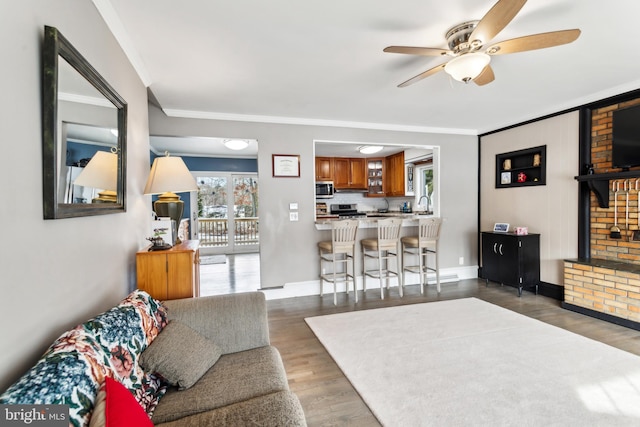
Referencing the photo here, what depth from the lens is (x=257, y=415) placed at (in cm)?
115

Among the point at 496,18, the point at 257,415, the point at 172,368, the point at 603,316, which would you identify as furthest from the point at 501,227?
the point at 172,368

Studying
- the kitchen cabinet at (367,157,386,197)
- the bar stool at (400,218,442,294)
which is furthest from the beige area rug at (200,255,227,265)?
the bar stool at (400,218,442,294)

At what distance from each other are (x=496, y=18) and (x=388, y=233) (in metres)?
2.88

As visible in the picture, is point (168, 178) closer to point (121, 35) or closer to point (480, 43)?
point (121, 35)

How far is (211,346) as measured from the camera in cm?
168

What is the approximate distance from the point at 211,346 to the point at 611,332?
3.63 m

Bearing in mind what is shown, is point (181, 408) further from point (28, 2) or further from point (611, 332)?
point (611, 332)

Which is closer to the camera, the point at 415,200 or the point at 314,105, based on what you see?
the point at 314,105

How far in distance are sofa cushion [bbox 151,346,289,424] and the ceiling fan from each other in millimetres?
2011

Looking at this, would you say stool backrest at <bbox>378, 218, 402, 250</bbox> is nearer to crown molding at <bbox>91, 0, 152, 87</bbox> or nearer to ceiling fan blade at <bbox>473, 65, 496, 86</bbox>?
ceiling fan blade at <bbox>473, 65, 496, 86</bbox>

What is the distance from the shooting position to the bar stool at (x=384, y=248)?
4129 mm

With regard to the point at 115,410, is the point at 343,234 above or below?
above

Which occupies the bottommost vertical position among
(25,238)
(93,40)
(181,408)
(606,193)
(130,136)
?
(181,408)

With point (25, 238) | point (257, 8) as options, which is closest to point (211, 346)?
point (25, 238)
